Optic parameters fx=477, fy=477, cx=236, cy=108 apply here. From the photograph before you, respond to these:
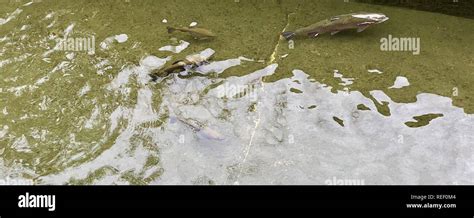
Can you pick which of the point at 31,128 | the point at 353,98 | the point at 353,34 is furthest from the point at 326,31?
the point at 31,128

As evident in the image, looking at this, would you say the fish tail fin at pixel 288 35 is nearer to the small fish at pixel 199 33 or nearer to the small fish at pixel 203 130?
the small fish at pixel 199 33

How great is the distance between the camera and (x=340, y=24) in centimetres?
599

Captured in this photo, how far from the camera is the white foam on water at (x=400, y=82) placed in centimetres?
537

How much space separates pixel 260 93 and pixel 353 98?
1.02 m

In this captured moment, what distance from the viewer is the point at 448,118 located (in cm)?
497

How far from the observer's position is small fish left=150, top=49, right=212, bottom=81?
18.4 feet

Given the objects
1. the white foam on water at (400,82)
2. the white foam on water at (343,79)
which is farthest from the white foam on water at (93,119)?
the white foam on water at (400,82)

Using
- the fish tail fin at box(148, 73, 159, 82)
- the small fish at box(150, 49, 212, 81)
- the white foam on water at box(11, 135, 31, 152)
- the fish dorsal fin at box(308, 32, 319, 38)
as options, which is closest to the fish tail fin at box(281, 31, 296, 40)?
the fish dorsal fin at box(308, 32, 319, 38)

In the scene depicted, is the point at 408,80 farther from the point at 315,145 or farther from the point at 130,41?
the point at 130,41

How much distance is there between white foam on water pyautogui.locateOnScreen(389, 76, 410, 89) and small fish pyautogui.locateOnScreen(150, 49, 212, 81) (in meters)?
2.20

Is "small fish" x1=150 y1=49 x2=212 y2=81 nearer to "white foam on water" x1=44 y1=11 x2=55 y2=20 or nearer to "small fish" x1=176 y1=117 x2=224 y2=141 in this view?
"small fish" x1=176 y1=117 x2=224 y2=141

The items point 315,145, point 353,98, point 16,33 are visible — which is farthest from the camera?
point 16,33

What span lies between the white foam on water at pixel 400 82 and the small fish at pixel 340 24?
2.96ft

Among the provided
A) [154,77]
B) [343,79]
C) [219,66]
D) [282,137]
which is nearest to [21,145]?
[154,77]
